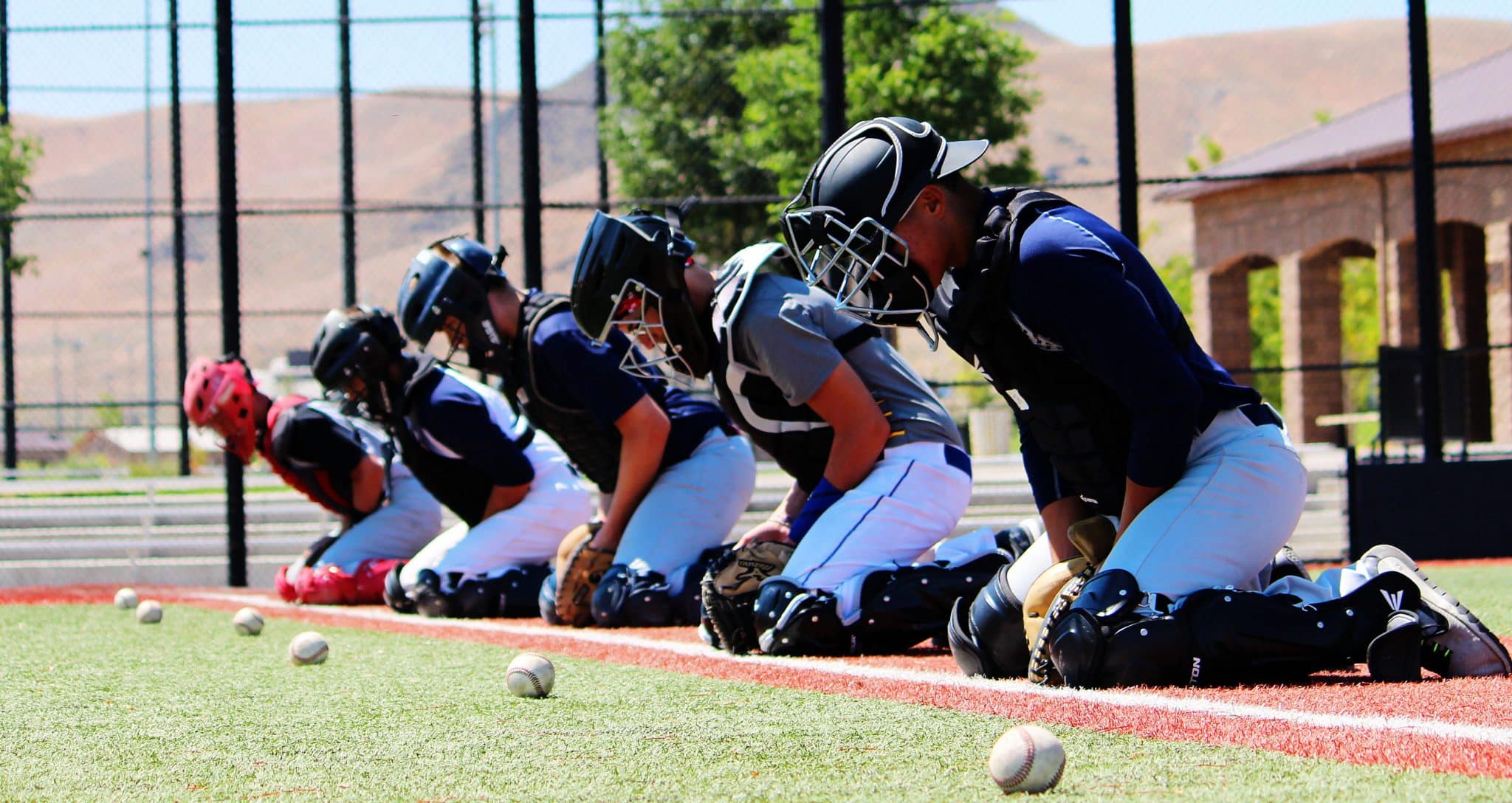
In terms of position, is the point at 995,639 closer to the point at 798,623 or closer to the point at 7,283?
the point at 798,623

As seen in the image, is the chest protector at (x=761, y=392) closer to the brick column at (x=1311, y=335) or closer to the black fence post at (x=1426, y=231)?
the black fence post at (x=1426, y=231)

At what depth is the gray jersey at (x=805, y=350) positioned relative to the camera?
5.68 meters

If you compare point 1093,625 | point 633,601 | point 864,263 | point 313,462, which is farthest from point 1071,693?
point 313,462

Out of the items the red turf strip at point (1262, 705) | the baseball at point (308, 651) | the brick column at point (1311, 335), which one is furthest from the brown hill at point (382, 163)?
the red turf strip at point (1262, 705)

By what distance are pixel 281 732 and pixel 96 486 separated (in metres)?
16.6

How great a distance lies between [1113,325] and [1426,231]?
756 centimetres

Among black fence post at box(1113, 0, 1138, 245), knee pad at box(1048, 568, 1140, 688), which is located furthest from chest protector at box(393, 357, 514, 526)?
knee pad at box(1048, 568, 1140, 688)

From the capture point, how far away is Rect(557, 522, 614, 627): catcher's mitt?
7125 mm

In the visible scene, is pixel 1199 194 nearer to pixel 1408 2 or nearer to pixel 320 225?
pixel 1408 2

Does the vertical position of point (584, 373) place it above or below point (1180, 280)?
below

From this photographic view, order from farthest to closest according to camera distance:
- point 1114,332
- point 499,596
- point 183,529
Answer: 1. point 183,529
2. point 499,596
3. point 1114,332

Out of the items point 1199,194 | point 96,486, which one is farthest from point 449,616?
point 1199,194

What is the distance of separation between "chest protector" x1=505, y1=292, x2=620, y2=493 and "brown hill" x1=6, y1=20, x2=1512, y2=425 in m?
81.8

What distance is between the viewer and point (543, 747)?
3.53 meters
